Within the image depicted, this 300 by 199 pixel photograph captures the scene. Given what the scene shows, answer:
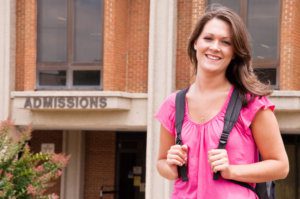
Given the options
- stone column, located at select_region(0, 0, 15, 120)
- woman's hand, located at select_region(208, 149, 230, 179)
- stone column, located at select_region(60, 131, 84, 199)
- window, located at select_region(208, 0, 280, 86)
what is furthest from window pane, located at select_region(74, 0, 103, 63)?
woman's hand, located at select_region(208, 149, 230, 179)

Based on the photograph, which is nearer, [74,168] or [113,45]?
[113,45]

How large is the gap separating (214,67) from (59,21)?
14.0m

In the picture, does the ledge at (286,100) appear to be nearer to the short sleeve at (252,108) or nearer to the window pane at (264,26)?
the window pane at (264,26)

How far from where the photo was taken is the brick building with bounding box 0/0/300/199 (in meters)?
Result: 15.4

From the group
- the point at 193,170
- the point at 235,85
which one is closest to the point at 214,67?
the point at 235,85

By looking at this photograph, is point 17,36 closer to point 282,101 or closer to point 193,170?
point 282,101

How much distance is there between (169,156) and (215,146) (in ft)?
0.67

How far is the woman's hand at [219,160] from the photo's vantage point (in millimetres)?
2596

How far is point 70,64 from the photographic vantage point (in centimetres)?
1641

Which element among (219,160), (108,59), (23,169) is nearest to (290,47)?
(108,59)

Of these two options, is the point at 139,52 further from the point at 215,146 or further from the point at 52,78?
the point at 215,146

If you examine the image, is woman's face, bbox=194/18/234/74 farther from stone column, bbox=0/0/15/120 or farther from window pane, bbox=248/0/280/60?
stone column, bbox=0/0/15/120

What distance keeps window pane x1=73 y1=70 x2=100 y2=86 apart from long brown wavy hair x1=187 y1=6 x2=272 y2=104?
13.4m

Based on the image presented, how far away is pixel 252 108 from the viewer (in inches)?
106
